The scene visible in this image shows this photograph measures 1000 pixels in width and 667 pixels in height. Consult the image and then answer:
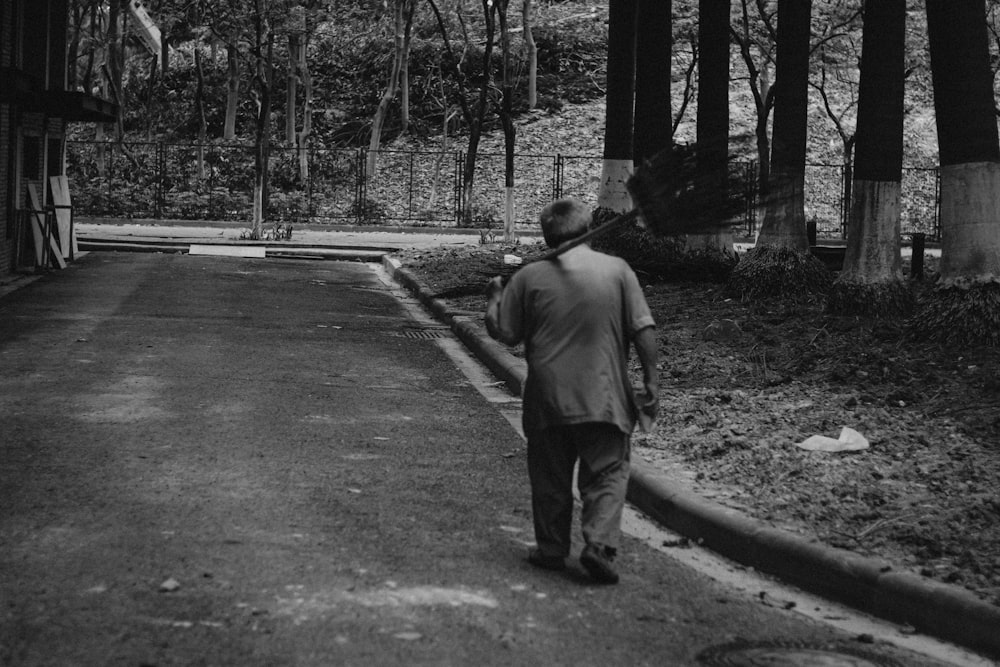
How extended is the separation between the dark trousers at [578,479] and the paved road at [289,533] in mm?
219

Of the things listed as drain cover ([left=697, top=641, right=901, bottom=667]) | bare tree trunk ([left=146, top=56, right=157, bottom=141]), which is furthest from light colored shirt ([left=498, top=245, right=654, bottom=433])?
bare tree trunk ([left=146, top=56, right=157, bottom=141])

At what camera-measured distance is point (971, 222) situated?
1142 cm

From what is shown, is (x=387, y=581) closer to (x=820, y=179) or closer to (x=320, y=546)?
(x=320, y=546)

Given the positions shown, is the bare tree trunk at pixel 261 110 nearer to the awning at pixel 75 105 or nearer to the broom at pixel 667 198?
the awning at pixel 75 105

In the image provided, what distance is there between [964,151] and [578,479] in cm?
695

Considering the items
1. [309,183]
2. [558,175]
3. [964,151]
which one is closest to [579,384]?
[964,151]

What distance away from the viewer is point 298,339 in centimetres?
1473

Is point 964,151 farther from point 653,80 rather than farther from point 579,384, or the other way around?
point 653,80

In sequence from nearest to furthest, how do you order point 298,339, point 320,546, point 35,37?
point 320,546, point 298,339, point 35,37

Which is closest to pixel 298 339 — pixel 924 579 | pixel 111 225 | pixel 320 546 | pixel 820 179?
pixel 320 546

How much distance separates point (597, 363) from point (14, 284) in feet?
52.8

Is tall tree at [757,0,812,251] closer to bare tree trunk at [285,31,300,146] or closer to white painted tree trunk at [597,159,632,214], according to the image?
white painted tree trunk at [597,159,632,214]

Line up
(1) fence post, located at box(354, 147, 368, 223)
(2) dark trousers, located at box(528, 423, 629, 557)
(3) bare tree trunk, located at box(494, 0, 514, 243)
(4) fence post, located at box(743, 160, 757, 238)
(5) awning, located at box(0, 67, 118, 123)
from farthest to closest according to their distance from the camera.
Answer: (1) fence post, located at box(354, 147, 368, 223)
(3) bare tree trunk, located at box(494, 0, 514, 243)
(5) awning, located at box(0, 67, 118, 123)
(4) fence post, located at box(743, 160, 757, 238)
(2) dark trousers, located at box(528, 423, 629, 557)

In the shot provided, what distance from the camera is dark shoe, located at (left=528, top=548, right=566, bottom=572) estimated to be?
20.0ft
